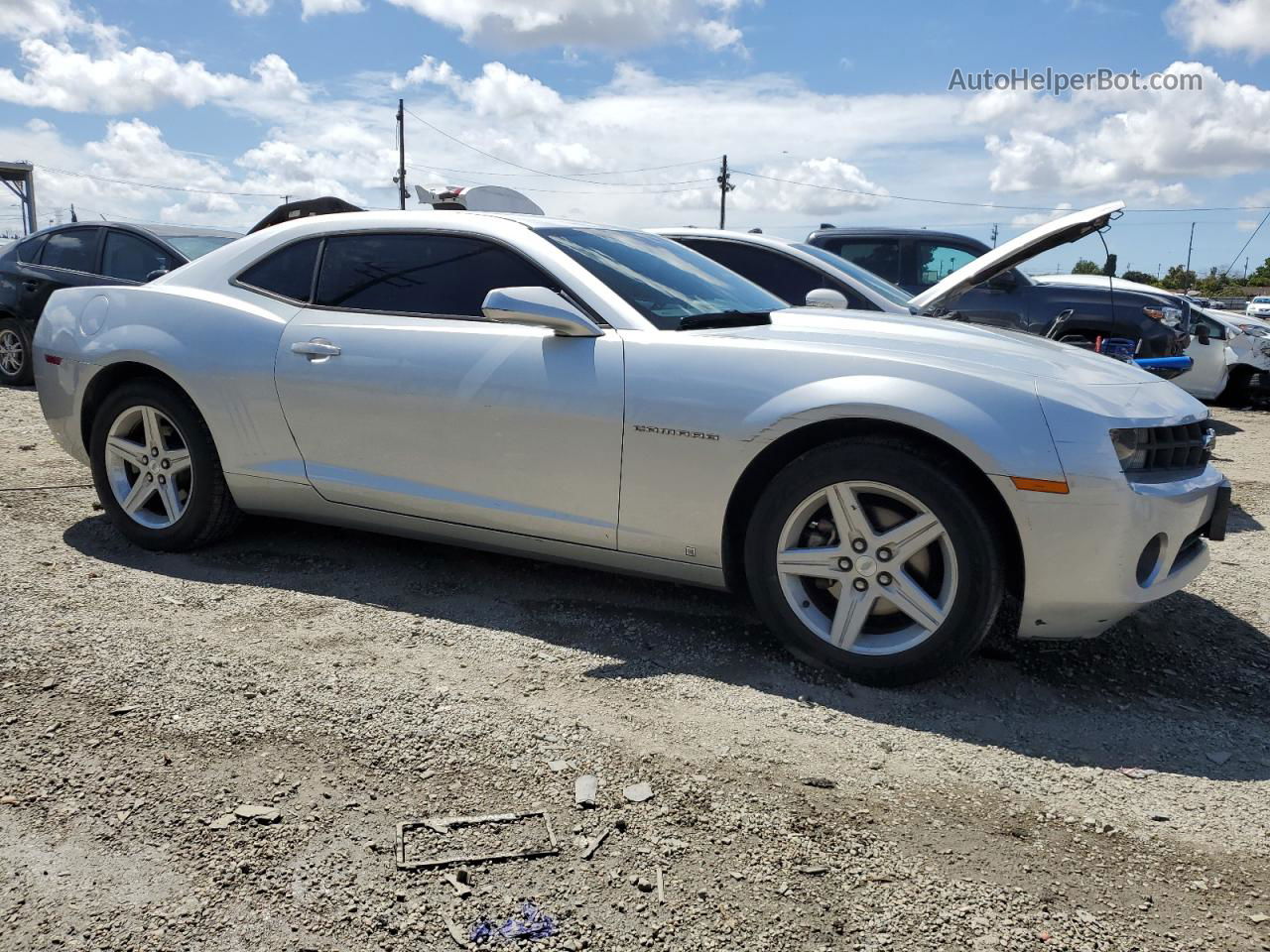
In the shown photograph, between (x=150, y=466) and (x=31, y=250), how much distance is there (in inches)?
273

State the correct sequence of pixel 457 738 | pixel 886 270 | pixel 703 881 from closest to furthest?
pixel 703 881
pixel 457 738
pixel 886 270

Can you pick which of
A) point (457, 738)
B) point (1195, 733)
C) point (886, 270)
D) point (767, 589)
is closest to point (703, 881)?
point (457, 738)

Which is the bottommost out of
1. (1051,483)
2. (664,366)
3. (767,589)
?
(767,589)

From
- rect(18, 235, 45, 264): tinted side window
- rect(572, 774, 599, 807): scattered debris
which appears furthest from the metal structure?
rect(572, 774, 599, 807): scattered debris

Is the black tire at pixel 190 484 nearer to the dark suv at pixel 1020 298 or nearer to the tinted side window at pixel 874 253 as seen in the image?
the dark suv at pixel 1020 298

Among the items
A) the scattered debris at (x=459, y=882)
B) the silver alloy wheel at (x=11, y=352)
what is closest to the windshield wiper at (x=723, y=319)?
the scattered debris at (x=459, y=882)

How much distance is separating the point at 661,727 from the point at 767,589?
0.63m

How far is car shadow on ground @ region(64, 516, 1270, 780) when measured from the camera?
283cm

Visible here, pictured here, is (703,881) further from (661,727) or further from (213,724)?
(213,724)

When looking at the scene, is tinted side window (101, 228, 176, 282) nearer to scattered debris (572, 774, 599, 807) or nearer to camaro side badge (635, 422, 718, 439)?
camaro side badge (635, 422, 718, 439)

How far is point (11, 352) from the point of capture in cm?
974

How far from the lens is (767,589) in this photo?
3.17 metres

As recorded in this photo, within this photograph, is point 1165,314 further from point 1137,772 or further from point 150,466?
point 150,466

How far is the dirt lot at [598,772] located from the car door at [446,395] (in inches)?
17.4
